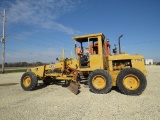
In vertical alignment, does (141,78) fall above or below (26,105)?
above

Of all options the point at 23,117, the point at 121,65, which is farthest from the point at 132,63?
the point at 23,117

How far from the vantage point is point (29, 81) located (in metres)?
11.4

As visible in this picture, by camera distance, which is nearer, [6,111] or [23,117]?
[23,117]

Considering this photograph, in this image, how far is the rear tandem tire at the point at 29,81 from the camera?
11070 mm

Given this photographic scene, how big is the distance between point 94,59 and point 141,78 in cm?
266

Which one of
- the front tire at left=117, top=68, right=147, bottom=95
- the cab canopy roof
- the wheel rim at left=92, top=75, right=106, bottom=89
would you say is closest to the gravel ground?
the front tire at left=117, top=68, right=147, bottom=95

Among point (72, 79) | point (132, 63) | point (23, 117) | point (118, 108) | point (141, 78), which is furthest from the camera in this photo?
point (72, 79)

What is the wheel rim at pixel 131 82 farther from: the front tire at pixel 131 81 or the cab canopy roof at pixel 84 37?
the cab canopy roof at pixel 84 37

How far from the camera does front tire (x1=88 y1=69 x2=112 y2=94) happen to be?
924 centimetres

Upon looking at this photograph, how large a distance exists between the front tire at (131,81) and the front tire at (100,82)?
22.1 inches

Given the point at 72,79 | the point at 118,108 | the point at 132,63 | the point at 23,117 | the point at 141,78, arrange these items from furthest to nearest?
the point at 72,79, the point at 132,63, the point at 141,78, the point at 118,108, the point at 23,117

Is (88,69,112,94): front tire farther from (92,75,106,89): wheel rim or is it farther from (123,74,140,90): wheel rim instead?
(123,74,140,90): wheel rim

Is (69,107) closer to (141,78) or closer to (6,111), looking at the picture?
(6,111)

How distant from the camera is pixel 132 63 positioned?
9984 mm
